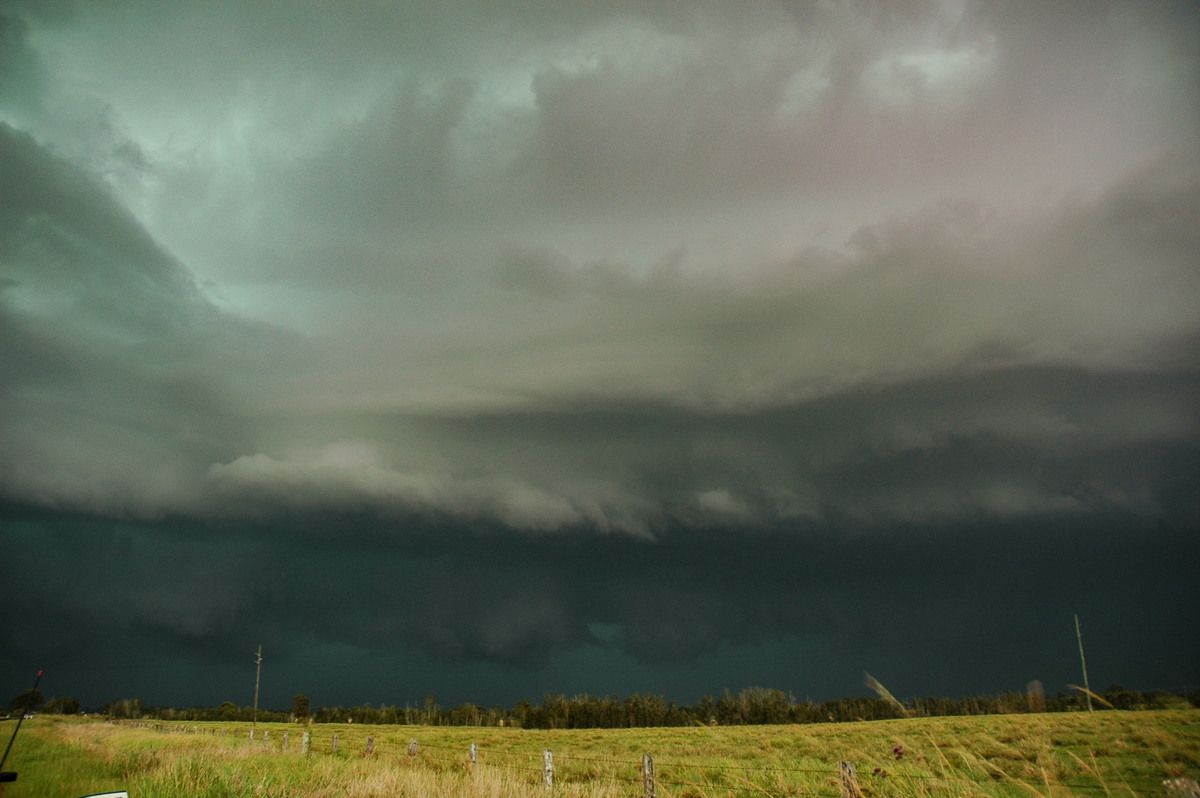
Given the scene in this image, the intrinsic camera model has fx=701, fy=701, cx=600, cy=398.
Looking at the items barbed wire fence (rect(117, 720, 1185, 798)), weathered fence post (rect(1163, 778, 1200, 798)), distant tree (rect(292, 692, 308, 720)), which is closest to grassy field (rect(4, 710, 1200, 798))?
barbed wire fence (rect(117, 720, 1185, 798))

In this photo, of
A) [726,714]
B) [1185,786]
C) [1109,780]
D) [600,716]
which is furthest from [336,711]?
[1185,786]

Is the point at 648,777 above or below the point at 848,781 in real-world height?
below

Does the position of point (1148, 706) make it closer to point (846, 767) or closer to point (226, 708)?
point (846, 767)

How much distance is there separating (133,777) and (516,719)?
103627 millimetres

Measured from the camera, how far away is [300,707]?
110000 millimetres

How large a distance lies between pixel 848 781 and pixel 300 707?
4745 inches

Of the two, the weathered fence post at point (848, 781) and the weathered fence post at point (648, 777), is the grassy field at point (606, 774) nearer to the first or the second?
the weathered fence post at point (848, 781)

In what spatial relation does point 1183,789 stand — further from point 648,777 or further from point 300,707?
point 300,707

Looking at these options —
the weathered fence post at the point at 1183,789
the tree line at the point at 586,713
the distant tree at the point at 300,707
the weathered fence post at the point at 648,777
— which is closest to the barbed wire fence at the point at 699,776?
the weathered fence post at the point at 648,777

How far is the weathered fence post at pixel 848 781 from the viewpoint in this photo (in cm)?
905

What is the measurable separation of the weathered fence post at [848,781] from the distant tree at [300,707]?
4717 inches

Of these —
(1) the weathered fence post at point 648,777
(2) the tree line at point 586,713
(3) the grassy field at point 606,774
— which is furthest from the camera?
(2) the tree line at point 586,713

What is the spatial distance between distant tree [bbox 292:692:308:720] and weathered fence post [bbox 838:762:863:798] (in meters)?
120

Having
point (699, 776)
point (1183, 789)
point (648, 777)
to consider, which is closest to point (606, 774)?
point (699, 776)
